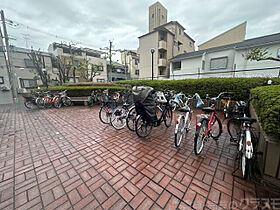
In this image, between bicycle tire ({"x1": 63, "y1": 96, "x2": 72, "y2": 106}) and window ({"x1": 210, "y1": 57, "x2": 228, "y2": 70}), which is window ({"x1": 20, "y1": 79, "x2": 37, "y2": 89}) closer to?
bicycle tire ({"x1": 63, "y1": 96, "x2": 72, "y2": 106})

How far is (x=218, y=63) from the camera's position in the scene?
11.5 meters

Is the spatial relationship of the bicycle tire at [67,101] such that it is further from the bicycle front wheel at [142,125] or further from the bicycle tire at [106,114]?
the bicycle front wheel at [142,125]

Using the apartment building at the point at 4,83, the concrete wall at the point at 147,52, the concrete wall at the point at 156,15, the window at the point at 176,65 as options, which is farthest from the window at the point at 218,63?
the apartment building at the point at 4,83

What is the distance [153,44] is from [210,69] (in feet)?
26.9

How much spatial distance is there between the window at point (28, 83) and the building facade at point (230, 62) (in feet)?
64.1

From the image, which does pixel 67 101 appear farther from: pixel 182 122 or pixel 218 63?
pixel 218 63

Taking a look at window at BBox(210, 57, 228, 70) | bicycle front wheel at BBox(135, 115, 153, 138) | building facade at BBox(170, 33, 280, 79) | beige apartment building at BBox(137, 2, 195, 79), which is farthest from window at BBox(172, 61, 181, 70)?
bicycle front wheel at BBox(135, 115, 153, 138)

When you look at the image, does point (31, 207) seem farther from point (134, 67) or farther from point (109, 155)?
point (134, 67)

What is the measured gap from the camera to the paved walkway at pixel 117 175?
1.34 m

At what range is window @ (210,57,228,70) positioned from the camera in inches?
438

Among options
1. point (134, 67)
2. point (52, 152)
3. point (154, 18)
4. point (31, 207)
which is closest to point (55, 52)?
point (134, 67)

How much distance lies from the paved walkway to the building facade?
847cm

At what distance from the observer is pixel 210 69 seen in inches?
471

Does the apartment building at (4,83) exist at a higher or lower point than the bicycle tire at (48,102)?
higher
